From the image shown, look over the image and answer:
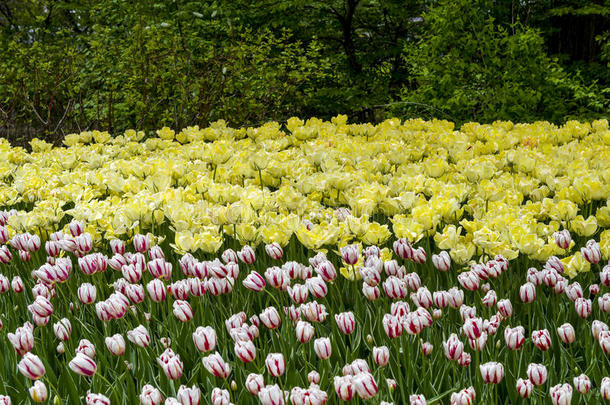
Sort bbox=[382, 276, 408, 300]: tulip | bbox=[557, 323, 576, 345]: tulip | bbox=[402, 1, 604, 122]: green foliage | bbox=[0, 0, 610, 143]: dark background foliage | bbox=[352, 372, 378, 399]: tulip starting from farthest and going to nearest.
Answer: bbox=[0, 0, 610, 143]: dark background foliage, bbox=[402, 1, 604, 122]: green foliage, bbox=[382, 276, 408, 300]: tulip, bbox=[557, 323, 576, 345]: tulip, bbox=[352, 372, 378, 399]: tulip

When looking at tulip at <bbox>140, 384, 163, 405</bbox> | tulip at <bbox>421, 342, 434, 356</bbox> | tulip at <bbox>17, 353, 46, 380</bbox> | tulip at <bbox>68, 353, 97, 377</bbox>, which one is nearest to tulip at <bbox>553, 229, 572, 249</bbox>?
tulip at <bbox>421, 342, 434, 356</bbox>

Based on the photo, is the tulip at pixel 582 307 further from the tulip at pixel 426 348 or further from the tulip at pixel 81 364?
the tulip at pixel 81 364

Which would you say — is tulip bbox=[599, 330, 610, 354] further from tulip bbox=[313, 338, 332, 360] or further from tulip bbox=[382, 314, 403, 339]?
tulip bbox=[313, 338, 332, 360]

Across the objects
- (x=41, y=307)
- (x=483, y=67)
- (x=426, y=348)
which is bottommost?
(x=426, y=348)

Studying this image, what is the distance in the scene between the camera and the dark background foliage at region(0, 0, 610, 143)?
747 cm

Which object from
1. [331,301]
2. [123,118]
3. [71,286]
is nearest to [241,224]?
[331,301]

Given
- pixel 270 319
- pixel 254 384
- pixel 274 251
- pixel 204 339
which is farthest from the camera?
pixel 274 251

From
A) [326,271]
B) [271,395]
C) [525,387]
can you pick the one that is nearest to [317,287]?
[326,271]

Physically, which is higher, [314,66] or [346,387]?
[314,66]

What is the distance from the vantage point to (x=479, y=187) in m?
3.21

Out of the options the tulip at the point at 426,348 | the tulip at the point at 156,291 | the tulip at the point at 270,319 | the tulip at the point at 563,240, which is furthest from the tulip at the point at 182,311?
the tulip at the point at 563,240

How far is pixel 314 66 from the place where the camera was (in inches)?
345

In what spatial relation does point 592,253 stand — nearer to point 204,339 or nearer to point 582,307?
point 582,307

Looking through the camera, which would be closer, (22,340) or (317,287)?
(22,340)
